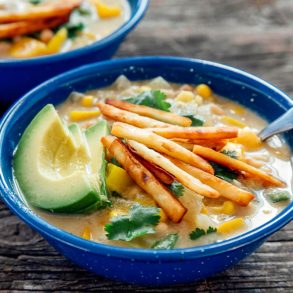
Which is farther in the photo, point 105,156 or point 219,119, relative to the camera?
point 219,119

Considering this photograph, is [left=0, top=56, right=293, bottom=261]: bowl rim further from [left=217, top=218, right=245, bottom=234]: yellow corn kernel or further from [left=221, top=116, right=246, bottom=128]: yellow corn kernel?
[left=221, top=116, right=246, bottom=128]: yellow corn kernel

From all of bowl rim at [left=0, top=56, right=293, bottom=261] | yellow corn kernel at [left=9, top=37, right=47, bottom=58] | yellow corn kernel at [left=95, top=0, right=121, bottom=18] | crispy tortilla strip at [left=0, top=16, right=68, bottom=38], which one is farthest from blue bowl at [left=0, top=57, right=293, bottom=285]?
yellow corn kernel at [left=95, top=0, right=121, bottom=18]

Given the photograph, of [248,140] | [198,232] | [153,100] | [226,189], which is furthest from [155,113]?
[198,232]

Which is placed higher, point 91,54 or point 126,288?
point 91,54

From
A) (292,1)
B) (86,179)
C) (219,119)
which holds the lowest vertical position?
(292,1)

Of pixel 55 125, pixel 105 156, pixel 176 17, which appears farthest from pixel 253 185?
pixel 176 17

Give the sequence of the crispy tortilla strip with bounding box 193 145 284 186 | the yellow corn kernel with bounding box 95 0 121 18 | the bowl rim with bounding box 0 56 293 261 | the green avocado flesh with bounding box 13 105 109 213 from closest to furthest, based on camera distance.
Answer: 1. the bowl rim with bounding box 0 56 293 261
2. the green avocado flesh with bounding box 13 105 109 213
3. the crispy tortilla strip with bounding box 193 145 284 186
4. the yellow corn kernel with bounding box 95 0 121 18

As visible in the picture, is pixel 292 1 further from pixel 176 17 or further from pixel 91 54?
pixel 91 54

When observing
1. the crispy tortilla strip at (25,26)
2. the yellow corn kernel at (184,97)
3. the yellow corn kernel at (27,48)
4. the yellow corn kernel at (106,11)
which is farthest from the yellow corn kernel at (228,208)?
the yellow corn kernel at (106,11)
